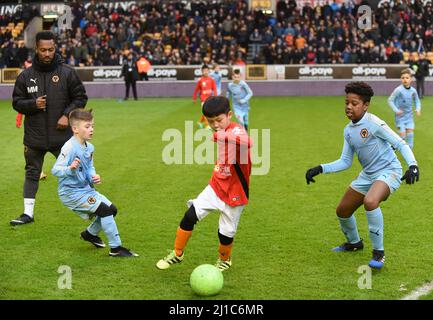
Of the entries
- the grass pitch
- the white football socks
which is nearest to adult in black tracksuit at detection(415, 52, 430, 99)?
the grass pitch

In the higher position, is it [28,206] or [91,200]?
[91,200]

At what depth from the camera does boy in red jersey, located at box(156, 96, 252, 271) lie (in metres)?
6.83

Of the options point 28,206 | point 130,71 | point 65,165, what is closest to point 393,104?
point 28,206

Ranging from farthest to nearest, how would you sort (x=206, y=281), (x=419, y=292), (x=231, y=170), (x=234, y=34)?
1. (x=234, y=34)
2. (x=231, y=170)
3. (x=419, y=292)
4. (x=206, y=281)

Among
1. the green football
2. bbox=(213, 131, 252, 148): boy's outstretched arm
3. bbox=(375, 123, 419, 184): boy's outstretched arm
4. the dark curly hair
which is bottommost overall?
the green football

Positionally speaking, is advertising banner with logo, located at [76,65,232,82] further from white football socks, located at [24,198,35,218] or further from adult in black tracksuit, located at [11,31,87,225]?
white football socks, located at [24,198,35,218]

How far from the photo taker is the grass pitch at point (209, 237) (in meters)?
6.84

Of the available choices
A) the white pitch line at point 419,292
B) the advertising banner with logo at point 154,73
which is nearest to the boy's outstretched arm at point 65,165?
the white pitch line at point 419,292

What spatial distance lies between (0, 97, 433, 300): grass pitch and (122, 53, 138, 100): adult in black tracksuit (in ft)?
50.5

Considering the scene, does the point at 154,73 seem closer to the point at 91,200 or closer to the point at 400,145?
the point at 91,200

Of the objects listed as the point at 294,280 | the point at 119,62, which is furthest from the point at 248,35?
the point at 294,280

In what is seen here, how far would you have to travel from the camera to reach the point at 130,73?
31.8m

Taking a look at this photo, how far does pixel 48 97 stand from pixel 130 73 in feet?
74.3

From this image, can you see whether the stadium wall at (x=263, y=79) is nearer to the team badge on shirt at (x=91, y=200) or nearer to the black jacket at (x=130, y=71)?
the black jacket at (x=130, y=71)
